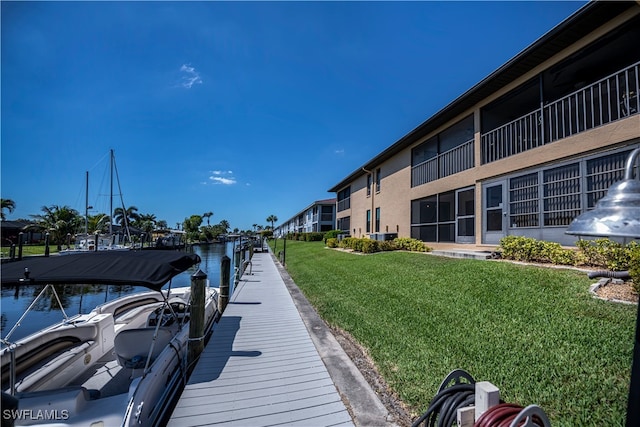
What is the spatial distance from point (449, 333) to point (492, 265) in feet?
12.4

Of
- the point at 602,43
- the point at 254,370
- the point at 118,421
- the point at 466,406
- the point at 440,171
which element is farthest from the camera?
the point at 440,171

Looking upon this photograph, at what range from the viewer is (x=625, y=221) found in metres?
1.41

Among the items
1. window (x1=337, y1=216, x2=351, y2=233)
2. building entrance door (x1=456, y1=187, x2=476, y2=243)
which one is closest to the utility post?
building entrance door (x1=456, y1=187, x2=476, y2=243)

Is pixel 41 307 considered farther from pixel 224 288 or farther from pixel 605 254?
pixel 605 254

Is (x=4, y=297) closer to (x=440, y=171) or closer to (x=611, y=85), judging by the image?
(x=440, y=171)

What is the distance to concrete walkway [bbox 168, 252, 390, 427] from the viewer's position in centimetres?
339

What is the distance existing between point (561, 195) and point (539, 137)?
2165 mm

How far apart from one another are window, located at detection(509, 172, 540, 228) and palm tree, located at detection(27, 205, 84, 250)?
46.9 metres

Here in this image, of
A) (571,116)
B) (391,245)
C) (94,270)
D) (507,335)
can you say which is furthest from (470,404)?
(391,245)

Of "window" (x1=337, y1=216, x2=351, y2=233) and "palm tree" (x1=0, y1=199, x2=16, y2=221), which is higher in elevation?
"palm tree" (x1=0, y1=199, x2=16, y2=221)

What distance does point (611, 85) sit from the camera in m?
8.23

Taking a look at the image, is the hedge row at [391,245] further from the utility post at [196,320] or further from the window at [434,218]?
the utility post at [196,320]

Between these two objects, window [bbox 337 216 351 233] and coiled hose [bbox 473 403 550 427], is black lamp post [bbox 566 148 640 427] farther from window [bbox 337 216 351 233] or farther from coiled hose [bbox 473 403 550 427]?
window [bbox 337 216 351 233]

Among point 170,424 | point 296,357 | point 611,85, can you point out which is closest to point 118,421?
point 170,424
